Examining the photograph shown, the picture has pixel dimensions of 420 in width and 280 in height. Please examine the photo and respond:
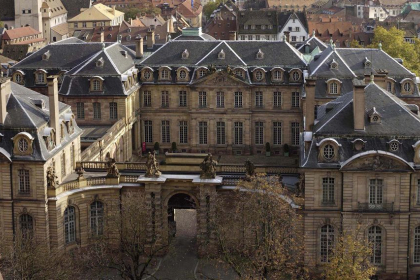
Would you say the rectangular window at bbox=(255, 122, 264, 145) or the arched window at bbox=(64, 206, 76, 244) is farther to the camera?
the rectangular window at bbox=(255, 122, 264, 145)

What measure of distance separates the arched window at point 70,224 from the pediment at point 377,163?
78.4 ft

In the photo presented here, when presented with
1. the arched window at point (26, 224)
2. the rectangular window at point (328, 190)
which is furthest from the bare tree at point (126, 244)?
the rectangular window at point (328, 190)

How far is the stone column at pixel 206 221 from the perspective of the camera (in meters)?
78.7

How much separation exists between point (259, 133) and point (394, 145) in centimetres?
3924

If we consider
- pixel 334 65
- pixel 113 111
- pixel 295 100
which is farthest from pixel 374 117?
pixel 113 111

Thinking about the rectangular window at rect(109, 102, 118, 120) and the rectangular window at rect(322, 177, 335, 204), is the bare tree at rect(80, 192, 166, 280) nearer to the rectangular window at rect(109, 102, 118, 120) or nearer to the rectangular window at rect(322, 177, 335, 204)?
the rectangular window at rect(322, 177, 335, 204)

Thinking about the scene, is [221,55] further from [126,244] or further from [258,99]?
[126,244]

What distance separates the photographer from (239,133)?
109m

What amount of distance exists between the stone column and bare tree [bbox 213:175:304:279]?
866 millimetres

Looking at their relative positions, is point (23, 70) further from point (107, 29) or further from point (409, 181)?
point (107, 29)

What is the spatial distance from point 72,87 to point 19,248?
1480 inches

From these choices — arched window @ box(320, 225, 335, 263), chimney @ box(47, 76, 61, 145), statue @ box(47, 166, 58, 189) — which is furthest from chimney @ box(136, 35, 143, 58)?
arched window @ box(320, 225, 335, 263)

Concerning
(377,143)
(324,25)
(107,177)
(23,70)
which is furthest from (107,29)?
(377,143)

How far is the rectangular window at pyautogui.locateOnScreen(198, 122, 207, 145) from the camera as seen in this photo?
108875 mm
